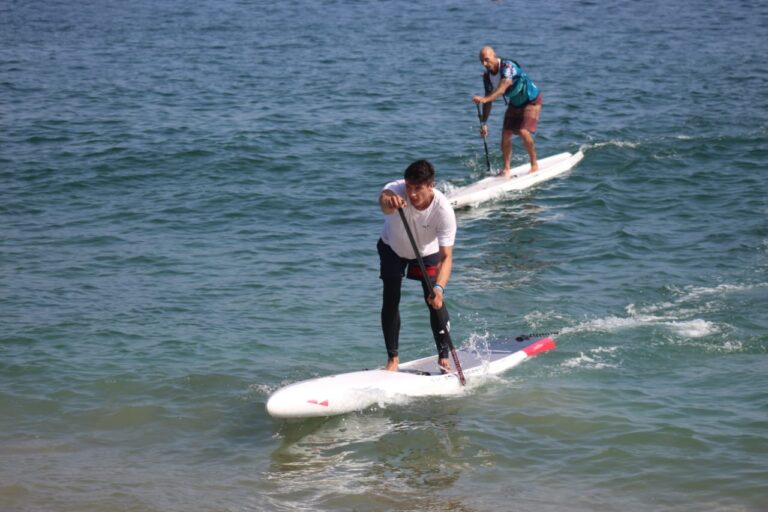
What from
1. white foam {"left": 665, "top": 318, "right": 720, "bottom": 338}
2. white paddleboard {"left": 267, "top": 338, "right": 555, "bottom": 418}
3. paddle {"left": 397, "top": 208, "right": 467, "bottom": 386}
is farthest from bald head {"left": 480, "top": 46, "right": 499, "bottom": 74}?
paddle {"left": 397, "top": 208, "right": 467, "bottom": 386}

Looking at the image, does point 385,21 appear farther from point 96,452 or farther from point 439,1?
point 96,452

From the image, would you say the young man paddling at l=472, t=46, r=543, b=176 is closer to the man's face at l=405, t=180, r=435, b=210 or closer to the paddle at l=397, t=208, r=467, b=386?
the paddle at l=397, t=208, r=467, b=386

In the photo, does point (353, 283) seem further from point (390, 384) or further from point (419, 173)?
point (419, 173)

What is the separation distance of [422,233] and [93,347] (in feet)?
11.6

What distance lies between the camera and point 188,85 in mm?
22094

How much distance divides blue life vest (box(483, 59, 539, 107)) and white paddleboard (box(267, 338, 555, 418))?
20.9 feet

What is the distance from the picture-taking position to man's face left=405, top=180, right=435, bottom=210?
295 inches

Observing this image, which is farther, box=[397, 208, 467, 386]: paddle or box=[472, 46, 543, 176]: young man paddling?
box=[472, 46, 543, 176]: young man paddling

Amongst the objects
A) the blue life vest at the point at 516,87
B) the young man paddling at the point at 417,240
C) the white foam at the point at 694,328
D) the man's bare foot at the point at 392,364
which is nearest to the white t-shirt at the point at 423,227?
the young man paddling at the point at 417,240

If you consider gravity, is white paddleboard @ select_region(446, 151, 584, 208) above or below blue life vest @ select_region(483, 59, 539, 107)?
below

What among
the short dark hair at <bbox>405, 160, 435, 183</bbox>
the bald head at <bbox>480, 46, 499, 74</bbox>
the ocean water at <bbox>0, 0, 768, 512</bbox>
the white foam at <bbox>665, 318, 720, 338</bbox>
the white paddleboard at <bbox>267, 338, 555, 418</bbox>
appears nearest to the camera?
the ocean water at <bbox>0, 0, 768, 512</bbox>

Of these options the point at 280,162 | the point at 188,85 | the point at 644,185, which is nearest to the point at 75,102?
the point at 188,85

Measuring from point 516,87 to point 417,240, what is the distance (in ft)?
25.4

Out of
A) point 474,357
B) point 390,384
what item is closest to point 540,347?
point 474,357
